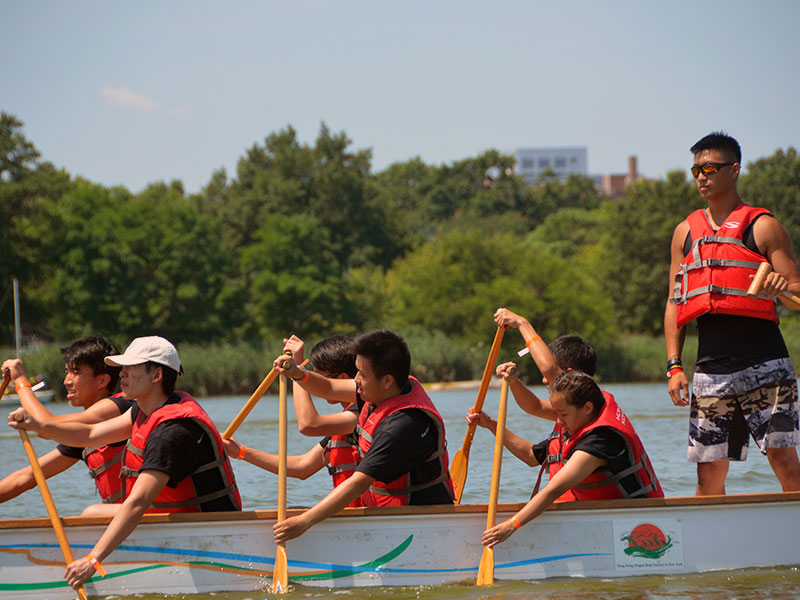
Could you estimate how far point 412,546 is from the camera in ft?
16.9

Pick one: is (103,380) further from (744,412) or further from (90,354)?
(744,412)

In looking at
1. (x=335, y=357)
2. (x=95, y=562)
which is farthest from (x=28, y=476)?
(x=335, y=357)

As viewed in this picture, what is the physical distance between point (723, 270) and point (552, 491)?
4.39 ft

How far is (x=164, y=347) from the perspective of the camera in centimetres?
482

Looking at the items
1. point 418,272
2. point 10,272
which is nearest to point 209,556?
point 10,272

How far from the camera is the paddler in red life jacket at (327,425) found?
523 cm

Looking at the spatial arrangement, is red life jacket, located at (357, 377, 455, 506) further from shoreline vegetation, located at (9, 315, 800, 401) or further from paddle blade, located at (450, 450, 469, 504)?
shoreline vegetation, located at (9, 315, 800, 401)

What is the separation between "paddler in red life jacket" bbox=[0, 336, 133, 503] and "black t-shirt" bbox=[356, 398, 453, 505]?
1311mm

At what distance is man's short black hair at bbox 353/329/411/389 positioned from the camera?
188 inches

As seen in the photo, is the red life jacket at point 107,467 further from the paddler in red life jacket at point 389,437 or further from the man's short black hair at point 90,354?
the paddler in red life jacket at point 389,437

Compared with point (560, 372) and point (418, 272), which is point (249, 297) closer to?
point (418, 272)

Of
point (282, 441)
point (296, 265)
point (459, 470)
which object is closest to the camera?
point (282, 441)

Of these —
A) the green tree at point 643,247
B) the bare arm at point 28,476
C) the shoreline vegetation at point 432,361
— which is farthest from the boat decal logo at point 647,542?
the green tree at point 643,247

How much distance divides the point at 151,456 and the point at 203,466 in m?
0.32
